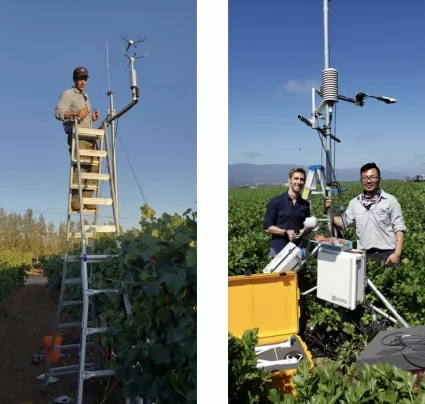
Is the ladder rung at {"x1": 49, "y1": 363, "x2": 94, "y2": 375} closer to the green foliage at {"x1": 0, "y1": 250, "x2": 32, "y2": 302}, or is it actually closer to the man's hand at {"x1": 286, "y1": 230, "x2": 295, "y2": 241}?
the green foliage at {"x1": 0, "y1": 250, "x2": 32, "y2": 302}

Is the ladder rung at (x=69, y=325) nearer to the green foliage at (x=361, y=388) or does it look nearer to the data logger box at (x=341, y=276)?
the green foliage at (x=361, y=388)

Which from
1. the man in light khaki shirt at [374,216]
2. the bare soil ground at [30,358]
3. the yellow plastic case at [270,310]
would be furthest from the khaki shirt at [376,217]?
the bare soil ground at [30,358]

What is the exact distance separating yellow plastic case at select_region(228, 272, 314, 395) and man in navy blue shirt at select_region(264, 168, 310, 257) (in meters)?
0.20

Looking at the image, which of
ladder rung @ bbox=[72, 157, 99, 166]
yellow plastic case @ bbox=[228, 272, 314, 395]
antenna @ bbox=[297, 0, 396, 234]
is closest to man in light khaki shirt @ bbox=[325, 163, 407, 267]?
yellow plastic case @ bbox=[228, 272, 314, 395]

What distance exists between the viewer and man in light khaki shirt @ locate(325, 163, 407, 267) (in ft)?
6.39

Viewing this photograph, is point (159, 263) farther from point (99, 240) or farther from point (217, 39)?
point (217, 39)

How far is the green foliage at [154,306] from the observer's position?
1.46m

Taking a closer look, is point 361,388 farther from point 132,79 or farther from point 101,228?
point 132,79

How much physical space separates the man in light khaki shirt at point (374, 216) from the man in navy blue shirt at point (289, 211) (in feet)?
0.55

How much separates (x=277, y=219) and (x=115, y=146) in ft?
2.65

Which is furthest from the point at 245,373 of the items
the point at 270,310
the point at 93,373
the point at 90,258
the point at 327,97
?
the point at 327,97

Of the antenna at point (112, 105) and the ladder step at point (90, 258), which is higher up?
the antenna at point (112, 105)

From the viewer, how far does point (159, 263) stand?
1596mm

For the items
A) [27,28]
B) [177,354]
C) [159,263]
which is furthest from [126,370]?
[27,28]
